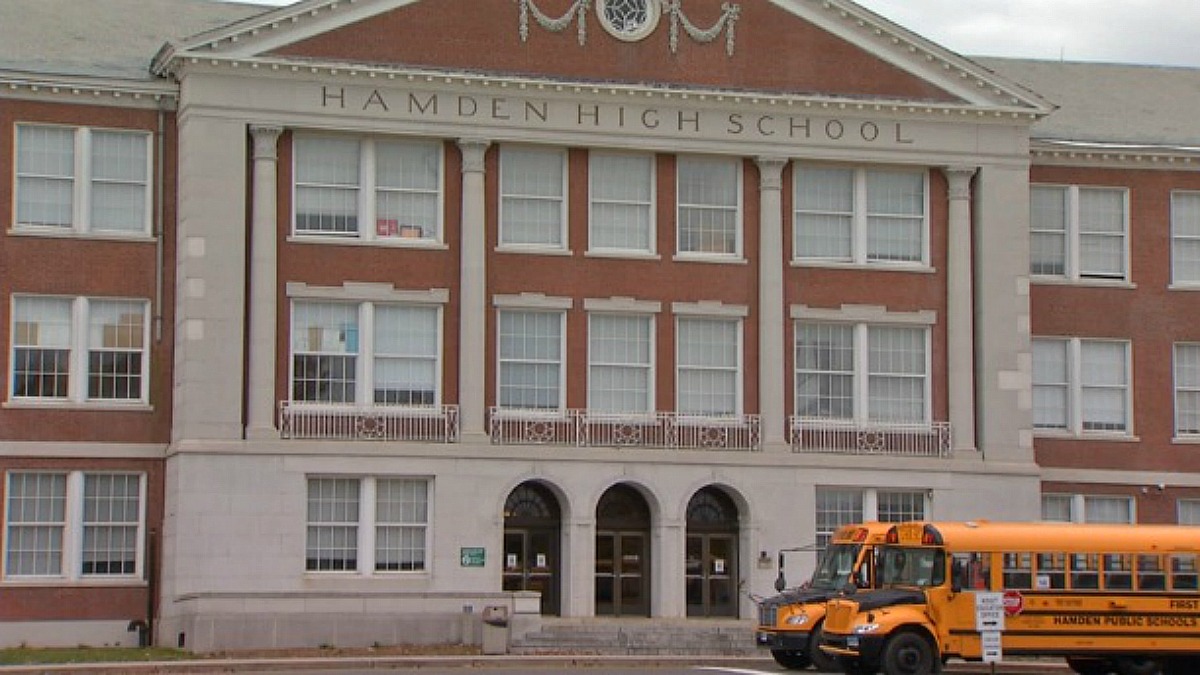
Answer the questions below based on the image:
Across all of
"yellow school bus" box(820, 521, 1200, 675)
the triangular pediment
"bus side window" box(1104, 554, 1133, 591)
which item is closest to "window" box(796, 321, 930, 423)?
the triangular pediment

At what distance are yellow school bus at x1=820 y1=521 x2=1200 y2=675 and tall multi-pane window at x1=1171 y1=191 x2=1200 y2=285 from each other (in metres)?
17.0

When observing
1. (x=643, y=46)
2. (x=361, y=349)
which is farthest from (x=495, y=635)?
(x=643, y=46)

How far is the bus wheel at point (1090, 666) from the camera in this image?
38656mm

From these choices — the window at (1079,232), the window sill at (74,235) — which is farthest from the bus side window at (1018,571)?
the window sill at (74,235)

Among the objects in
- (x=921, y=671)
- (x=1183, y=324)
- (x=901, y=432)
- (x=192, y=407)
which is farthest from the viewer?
(x=1183, y=324)

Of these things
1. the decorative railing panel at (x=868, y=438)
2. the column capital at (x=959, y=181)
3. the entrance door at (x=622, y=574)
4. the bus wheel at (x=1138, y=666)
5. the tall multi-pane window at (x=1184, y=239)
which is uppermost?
the column capital at (x=959, y=181)

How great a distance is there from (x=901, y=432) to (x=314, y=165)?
Answer: 1487 cm

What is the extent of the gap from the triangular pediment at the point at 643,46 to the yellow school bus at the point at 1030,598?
15503 mm

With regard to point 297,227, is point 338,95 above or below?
above

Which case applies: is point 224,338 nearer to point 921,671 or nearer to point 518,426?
point 518,426

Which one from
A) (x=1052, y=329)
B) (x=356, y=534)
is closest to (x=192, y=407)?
(x=356, y=534)

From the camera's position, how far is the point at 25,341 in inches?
1826

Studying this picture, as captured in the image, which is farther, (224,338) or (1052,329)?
(1052,329)

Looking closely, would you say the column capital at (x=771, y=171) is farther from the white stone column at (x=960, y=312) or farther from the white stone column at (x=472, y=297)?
the white stone column at (x=472, y=297)
